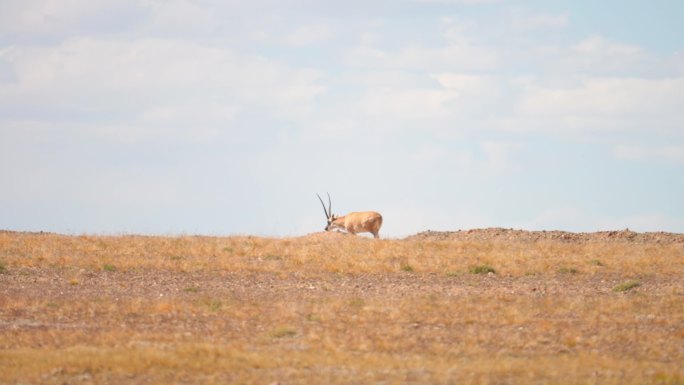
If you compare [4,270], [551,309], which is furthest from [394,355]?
[4,270]

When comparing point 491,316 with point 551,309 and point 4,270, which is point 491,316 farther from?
point 4,270

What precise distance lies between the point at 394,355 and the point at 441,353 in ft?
2.57

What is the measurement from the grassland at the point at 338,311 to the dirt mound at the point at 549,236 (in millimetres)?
1935

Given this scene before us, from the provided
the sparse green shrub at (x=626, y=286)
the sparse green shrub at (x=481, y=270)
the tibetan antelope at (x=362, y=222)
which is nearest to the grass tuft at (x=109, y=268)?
the sparse green shrub at (x=481, y=270)

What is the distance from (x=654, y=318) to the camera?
2030 cm

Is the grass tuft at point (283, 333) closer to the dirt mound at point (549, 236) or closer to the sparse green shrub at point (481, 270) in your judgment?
the sparse green shrub at point (481, 270)

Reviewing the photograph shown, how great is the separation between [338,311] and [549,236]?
18498 mm

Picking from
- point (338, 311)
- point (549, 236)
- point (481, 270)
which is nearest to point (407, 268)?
point (481, 270)

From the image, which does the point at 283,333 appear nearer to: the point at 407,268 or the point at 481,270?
the point at 407,268

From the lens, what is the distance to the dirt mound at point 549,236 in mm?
37438

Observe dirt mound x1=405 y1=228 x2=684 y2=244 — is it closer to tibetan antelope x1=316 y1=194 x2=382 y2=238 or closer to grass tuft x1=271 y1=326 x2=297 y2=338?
tibetan antelope x1=316 y1=194 x2=382 y2=238

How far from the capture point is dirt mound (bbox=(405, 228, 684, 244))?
37.4 meters

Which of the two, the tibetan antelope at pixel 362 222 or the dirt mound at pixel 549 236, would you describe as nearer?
the dirt mound at pixel 549 236

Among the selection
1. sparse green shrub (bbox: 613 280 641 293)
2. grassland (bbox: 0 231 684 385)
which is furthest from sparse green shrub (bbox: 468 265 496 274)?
sparse green shrub (bbox: 613 280 641 293)
